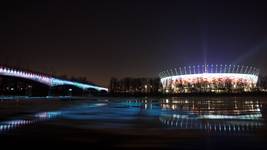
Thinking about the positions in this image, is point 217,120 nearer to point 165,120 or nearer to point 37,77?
point 165,120

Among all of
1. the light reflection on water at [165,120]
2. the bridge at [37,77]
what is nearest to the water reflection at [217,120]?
the light reflection on water at [165,120]

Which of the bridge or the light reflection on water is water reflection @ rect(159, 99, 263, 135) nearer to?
the light reflection on water

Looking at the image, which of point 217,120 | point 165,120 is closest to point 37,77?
point 165,120

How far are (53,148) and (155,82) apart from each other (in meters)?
182

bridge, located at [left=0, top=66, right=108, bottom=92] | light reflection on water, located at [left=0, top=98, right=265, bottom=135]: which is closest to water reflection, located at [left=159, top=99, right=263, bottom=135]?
light reflection on water, located at [left=0, top=98, right=265, bottom=135]

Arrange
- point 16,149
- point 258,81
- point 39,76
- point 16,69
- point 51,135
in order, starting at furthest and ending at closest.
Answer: point 258,81, point 39,76, point 16,69, point 51,135, point 16,149

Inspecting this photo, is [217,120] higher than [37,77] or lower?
lower

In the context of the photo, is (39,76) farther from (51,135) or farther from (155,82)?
(51,135)

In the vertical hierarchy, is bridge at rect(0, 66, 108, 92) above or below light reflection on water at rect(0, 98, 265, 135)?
above

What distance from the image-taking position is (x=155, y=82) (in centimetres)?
19138

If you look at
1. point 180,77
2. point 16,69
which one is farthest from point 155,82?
point 16,69

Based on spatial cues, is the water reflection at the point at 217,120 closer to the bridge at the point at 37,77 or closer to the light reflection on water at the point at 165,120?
the light reflection on water at the point at 165,120

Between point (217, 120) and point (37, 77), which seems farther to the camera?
point (37, 77)

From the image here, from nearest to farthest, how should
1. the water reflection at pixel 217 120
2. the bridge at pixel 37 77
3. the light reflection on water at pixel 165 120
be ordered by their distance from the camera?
the water reflection at pixel 217 120 < the light reflection on water at pixel 165 120 < the bridge at pixel 37 77
